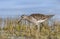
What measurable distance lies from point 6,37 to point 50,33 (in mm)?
1363

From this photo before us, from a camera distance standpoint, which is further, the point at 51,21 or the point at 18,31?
the point at 51,21

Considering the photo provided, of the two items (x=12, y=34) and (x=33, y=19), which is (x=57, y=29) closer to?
(x=33, y=19)

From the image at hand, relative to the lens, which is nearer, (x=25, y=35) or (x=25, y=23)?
(x=25, y=35)

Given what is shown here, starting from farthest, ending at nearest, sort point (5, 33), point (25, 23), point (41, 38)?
point (25, 23) < point (5, 33) < point (41, 38)

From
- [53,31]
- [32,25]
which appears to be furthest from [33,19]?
[53,31]

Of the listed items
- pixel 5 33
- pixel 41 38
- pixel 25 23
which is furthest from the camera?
pixel 25 23

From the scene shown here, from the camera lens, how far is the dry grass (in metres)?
9.21

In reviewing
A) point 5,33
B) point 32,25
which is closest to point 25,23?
point 32,25

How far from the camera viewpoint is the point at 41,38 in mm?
9000

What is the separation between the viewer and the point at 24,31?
972cm

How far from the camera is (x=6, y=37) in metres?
9.21

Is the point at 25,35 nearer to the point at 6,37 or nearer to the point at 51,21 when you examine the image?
the point at 6,37

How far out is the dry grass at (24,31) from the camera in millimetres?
9211

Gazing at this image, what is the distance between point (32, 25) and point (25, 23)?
1.20 ft
